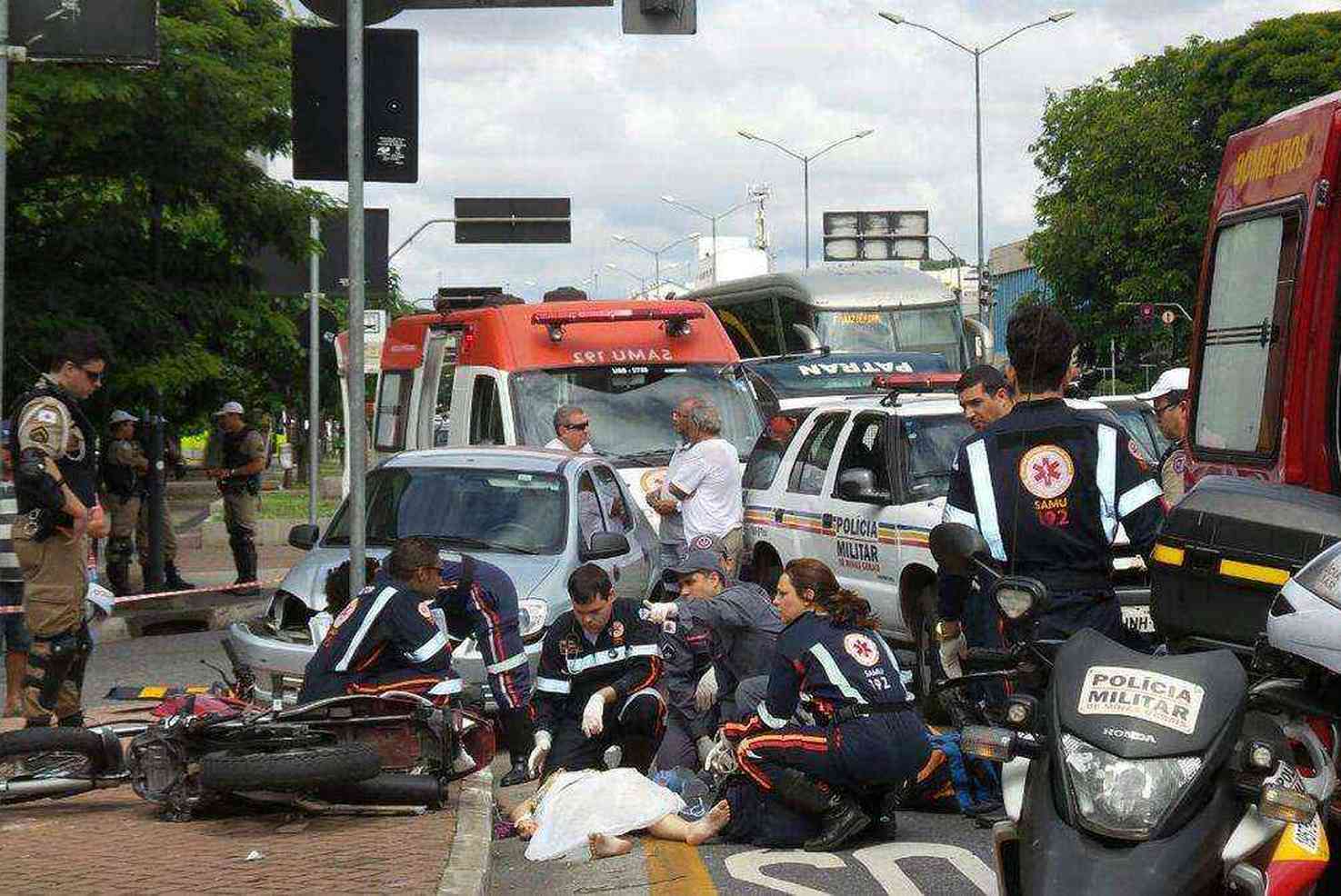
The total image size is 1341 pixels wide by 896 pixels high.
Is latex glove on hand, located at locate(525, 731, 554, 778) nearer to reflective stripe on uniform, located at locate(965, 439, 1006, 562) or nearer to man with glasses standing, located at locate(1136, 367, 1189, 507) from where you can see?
reflective stripe on uniform, located at locate(965, 439, 1006, 562)

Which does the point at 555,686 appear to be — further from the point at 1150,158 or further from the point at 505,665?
the point at 1150,158

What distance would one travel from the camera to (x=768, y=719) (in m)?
8.46

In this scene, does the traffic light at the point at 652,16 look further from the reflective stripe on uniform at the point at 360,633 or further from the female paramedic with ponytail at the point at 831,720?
the female paramedic with ponytail at the point at 831,720

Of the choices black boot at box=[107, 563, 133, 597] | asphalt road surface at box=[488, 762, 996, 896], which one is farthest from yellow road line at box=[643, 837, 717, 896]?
black boot at box=[107, 563, 133, 597]

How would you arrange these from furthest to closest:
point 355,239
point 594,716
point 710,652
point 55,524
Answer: point 710,652 → point 55,524 → point 355,239 → point 594,716

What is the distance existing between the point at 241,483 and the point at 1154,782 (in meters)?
17.6

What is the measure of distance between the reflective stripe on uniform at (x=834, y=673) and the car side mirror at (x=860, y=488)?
14.4 feet

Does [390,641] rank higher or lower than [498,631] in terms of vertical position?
higher

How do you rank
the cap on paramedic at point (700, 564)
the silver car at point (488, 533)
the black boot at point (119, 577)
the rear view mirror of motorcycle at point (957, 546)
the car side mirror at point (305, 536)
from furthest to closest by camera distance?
the black boot at point (119, 577) → the car side mirror at point (305, 536) → the silver car at point (488, 533) → the cap on paramedic at point (700, 564) → the rear view mirror of motorcycle at point (957, 546)

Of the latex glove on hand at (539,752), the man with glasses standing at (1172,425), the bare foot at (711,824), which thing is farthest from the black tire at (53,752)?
the man with glasses standing at (1172,425)

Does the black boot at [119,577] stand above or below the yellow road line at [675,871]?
below

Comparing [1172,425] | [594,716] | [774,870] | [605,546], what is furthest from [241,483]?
[774,870]

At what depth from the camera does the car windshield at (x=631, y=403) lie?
1773 cm

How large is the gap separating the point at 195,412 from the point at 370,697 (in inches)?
820
